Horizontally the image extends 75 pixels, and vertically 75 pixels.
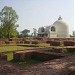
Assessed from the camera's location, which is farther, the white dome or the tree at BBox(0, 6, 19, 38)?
the white dome

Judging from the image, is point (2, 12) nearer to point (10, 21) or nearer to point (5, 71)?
point (10, 21)

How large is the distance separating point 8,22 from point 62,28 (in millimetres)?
21041

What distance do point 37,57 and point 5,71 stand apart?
13.6 ft

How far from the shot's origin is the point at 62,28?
169ft

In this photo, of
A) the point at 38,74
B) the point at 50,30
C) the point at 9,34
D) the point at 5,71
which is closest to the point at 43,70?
the point at 38,74

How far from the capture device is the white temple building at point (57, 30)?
51.5m

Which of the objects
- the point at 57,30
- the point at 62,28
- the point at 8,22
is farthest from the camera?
the point at 57,30

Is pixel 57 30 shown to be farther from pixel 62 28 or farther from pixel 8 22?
pixel 8 22

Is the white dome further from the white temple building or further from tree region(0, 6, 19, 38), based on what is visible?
tree region(0, 6, 19, 38)

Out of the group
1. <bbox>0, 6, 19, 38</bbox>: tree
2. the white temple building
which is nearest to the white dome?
the white temple building

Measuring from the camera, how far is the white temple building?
5153cm

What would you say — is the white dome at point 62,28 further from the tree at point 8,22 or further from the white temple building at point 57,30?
the tree at point 8,22

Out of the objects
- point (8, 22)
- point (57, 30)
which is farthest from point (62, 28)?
point (8, 22)

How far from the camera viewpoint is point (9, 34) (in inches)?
1363
